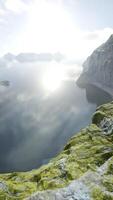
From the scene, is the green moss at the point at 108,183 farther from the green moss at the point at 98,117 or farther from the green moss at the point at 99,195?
the green moss at the point at 98,117

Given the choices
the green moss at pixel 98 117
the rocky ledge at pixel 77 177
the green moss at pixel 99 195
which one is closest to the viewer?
the green moss at pixel 99 195

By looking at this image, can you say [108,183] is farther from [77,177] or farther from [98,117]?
[98,117]

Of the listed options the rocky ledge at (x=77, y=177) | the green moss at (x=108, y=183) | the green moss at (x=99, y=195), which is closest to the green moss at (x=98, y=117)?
the rocky ledge at (x=77, y=177)

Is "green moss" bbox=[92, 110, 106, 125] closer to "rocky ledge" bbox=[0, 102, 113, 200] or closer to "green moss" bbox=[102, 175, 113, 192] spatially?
"rocky ledge" bbox=[0, 102, 113, 200]

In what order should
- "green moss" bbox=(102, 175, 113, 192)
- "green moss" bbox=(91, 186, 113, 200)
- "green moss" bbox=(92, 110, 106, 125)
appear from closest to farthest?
"green moss" bbox=(91, 186, 113, 200) < "green moss" bbox=(102, 175, 113, 192) < "green moss" bbox=(92, 110, 106, 125)

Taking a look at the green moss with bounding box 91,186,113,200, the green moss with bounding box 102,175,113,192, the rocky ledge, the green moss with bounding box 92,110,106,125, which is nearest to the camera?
the green moss with bounding box 91,186,113,200

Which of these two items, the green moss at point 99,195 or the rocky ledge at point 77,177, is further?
the rocky ledge at point 77,177

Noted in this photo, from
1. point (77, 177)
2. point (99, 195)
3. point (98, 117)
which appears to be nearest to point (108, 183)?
point (99, 195)

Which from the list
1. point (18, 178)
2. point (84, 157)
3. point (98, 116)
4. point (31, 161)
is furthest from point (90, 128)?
point (31, 161)

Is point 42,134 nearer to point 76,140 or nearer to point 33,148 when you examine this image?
point 33,148

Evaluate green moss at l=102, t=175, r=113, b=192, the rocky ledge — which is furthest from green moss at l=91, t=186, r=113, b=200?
green moss at l=102, t=175, r=113, b=192
